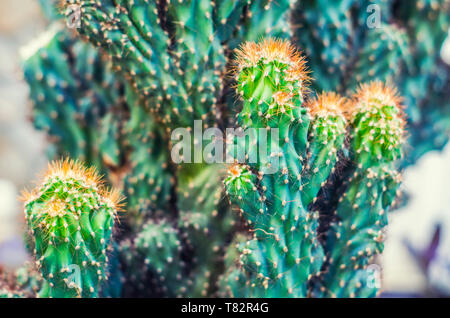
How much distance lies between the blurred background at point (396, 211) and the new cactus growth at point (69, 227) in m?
0.58

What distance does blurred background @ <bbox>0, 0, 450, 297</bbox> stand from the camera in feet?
11.0

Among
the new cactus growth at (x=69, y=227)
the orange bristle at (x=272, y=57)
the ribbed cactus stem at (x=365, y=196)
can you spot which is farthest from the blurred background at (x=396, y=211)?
the orange bristle at (x=272, y=57)

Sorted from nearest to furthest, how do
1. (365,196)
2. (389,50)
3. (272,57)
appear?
(272,57), (365,196), (389,50)

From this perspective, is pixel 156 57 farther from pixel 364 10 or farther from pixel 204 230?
pixel 364 10

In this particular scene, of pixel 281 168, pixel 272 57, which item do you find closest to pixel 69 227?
pixel 281 168

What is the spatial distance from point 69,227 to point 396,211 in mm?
1732

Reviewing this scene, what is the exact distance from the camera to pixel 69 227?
4.93 feet

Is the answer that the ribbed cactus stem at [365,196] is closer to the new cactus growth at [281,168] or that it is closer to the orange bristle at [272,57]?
the new cactus growth at [281,168]

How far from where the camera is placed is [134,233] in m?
2.15

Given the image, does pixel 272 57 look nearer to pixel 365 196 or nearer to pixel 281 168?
pixel 281 168

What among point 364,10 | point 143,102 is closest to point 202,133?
point 143,102

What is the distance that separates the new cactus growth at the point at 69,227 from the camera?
59.1 inches

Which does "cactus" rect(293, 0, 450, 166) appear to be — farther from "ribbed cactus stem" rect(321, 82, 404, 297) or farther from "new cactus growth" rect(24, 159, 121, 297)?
"new cactus growth" rect(24, 159, 121, 297)

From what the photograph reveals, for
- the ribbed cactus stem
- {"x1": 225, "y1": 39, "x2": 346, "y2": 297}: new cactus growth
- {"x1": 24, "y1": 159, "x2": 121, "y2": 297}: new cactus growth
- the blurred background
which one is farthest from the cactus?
{"x1": 24, "y1": 159, "x2": 121, "y2": 297}: new cactus growth
